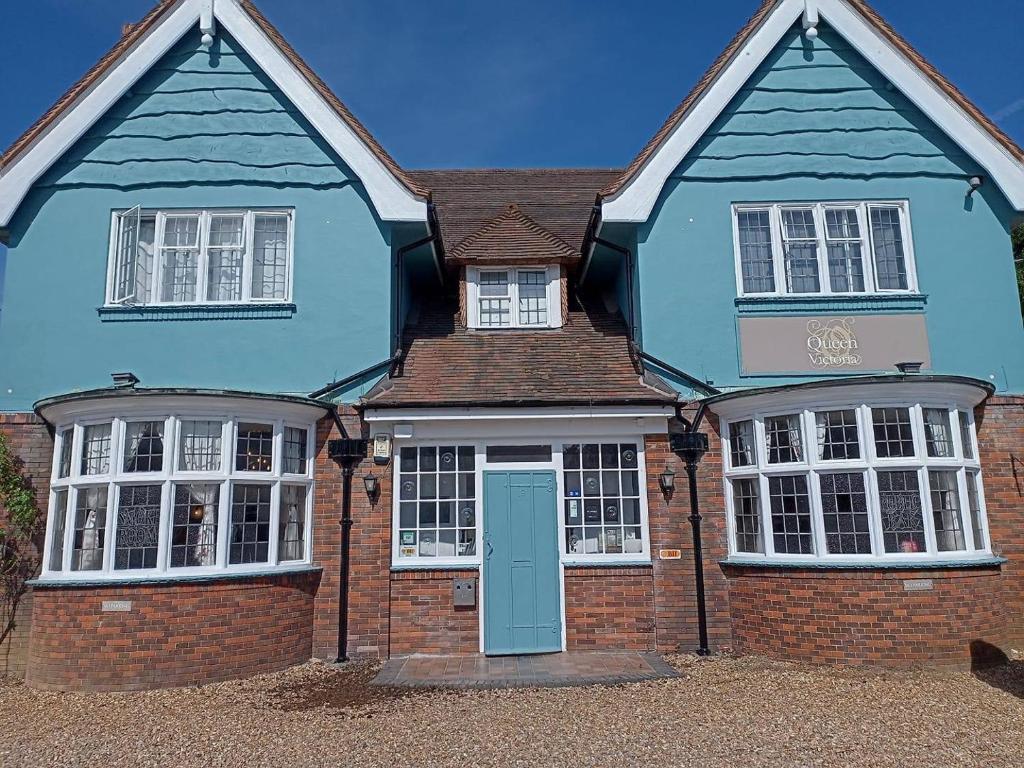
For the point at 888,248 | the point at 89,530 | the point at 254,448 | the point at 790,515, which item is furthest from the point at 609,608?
the point at 888,248

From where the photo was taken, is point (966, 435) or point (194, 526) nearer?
point (194, 526)

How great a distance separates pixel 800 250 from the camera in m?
10.5

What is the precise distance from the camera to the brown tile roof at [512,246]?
11.3m

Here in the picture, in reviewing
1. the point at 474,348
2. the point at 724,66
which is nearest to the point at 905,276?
the point at 724,66

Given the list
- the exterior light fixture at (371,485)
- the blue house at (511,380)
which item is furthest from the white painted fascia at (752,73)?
the exterior light fixture at (371,485)

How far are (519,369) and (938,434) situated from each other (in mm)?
5314

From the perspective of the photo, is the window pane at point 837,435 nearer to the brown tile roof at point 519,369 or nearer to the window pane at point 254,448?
the brown tile roof at point 519,369

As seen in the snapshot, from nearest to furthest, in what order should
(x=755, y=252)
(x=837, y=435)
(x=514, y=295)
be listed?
1. (x=837, y=435)
2. (x=755, y=252)
3. (x=514, y=295)

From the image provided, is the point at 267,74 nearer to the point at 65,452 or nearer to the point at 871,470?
the point at 65,452

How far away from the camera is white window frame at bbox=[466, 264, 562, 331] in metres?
11.3

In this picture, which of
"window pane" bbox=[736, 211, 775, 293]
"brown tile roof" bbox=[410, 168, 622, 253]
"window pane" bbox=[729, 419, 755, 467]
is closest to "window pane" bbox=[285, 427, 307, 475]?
"brown tile roof" bbox=[410, 168, 622, 253]

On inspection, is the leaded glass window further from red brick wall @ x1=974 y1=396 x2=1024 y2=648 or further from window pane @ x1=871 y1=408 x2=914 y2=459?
red brick wall @ x1=974 y1=396 x2=1024 y2=648

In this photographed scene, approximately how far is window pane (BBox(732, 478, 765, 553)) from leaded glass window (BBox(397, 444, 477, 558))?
3433 mm

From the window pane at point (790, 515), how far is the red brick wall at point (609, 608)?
1.69m
